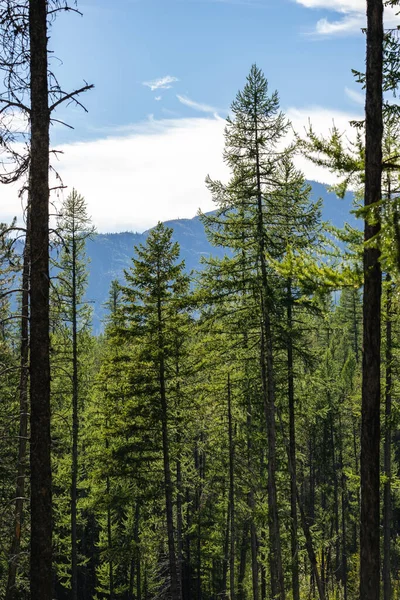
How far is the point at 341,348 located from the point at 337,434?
18.8 metres

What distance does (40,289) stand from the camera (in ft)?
24.8

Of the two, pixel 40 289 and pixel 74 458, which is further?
pixel 74 458

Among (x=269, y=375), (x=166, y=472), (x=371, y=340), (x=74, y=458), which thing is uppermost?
(x=371, y=340)

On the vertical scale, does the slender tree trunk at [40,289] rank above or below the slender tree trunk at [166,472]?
above

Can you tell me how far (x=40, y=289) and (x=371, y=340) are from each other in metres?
4.90

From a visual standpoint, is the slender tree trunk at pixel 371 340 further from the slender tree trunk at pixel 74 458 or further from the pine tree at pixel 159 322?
the slender tree trunk at pixel 74 458

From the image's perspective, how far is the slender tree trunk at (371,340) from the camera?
7387 millimetres

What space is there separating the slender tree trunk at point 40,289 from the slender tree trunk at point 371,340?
449 cm

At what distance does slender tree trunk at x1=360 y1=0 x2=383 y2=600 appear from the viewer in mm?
7387

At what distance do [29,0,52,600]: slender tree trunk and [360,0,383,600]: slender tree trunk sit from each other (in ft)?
14.7

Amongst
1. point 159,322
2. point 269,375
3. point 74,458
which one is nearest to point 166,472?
point 159,322

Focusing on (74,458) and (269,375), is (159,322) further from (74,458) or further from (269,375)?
(74,458)

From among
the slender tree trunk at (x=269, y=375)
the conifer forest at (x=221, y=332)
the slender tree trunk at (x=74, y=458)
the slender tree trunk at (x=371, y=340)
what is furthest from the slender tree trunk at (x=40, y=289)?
the slender tree trunk at (x=74, y=458)

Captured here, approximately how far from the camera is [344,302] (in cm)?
5544
